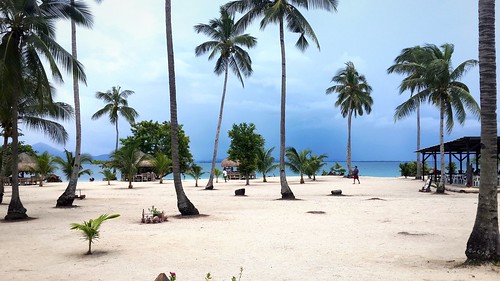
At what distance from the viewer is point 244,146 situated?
104 feet

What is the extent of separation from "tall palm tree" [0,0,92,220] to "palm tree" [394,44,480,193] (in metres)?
18.2

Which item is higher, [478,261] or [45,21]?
[45,21]

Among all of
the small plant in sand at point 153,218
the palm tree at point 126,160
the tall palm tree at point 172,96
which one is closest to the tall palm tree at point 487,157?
the small plant in sand at point 153,218

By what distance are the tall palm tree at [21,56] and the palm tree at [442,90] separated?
18.2 m

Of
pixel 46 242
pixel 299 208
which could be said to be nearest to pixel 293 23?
pixel 299 208

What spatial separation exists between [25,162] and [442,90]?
114ft

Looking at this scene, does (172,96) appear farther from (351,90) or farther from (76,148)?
(351,90)

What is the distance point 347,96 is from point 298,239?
38.3 meters

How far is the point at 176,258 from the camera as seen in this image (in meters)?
7.41

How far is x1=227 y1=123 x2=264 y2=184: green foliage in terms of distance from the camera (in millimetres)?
31406

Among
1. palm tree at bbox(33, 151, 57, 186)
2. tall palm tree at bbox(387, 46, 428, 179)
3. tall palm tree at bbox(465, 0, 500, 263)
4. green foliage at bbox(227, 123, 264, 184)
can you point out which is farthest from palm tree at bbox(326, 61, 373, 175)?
tall palm tree at bbox(465, 0, 500, 263)

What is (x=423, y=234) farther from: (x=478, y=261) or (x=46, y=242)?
(x=46, y=242)

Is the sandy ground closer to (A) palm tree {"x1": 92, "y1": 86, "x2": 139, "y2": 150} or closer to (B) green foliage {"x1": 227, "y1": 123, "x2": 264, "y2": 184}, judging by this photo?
(B) green foliage {"x1": 227, "y1": 123, "x2": 264, "y2": 184}

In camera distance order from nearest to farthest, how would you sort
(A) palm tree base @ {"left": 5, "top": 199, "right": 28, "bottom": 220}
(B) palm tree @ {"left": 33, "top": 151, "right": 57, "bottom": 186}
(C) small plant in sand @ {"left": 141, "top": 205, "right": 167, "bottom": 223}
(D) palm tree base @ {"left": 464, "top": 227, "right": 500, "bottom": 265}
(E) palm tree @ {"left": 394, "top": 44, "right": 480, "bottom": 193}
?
(D) palm tree base @ {"left": 464, "top": 227, "right": 500, "bottom": 265} → (C) small plant in sand @ {"left": 141, "top": 205, "right": 167, "bottom": 223} → (A) palm tree base @ {"left": 5, "top": 199, "right": 28, "bottom": 220} → (E) palm tree @ {"left": 394, "top": 44, "right": 480, "bottom": 193} → (B) palm tree @ {"left": 33, "top": 151, "right": 57, "bottom": 186}
